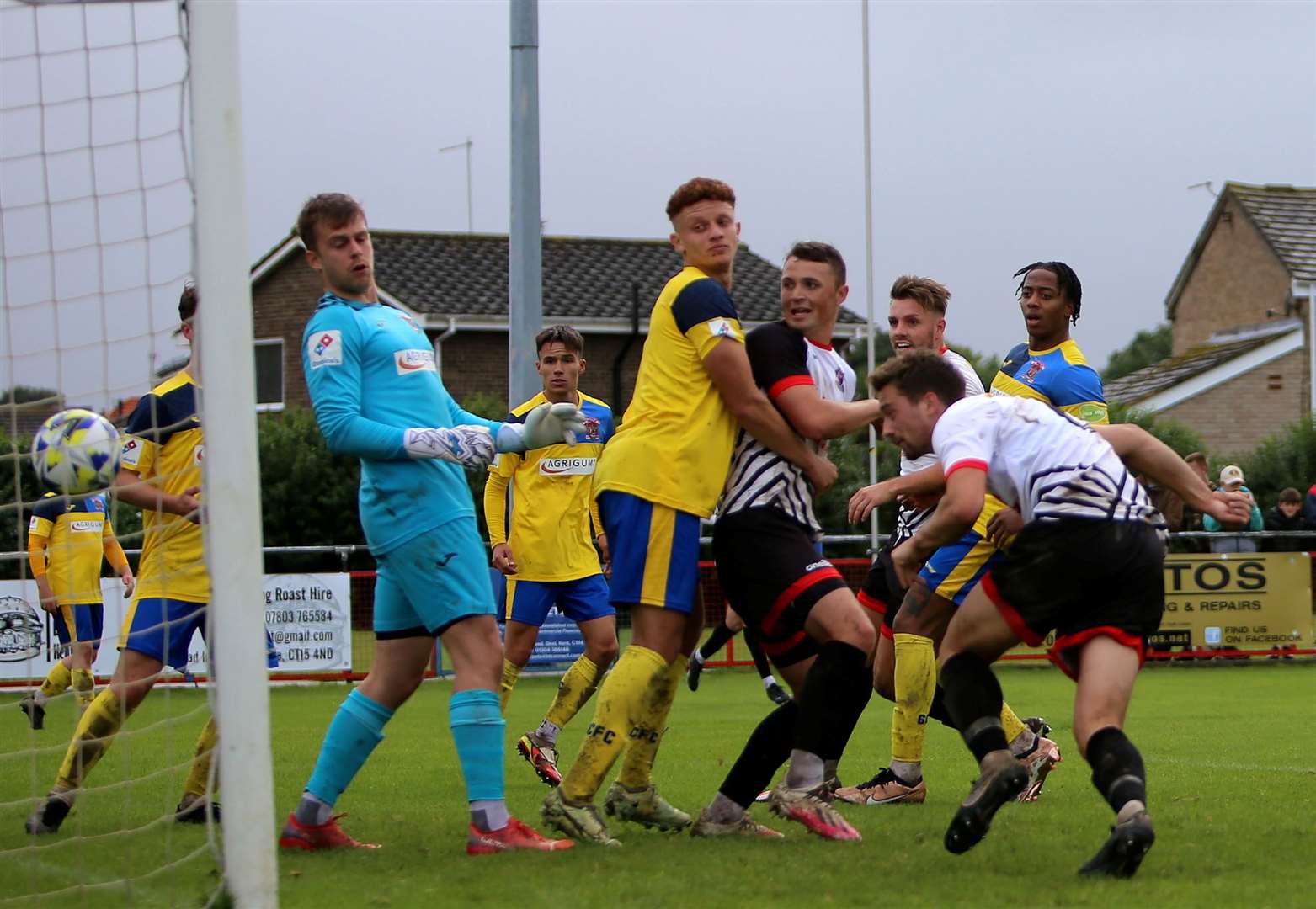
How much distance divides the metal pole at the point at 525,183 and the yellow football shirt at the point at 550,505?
3940mm

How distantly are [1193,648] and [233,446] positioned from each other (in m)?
14.8

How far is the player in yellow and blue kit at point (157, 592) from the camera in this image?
6473 millimetres

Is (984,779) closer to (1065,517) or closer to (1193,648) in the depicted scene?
(1065,517)

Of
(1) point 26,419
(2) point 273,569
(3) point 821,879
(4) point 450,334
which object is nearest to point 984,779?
(3) point 821,879

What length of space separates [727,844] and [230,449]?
7.99 feet

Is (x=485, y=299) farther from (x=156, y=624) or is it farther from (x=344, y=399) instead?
(x=344, y=399)

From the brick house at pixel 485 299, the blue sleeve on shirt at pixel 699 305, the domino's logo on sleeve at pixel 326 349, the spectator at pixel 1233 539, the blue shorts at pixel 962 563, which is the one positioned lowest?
the spectator at pixel 1233 539

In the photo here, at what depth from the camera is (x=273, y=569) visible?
18750 millimetres

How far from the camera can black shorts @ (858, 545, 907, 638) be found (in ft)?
23.2

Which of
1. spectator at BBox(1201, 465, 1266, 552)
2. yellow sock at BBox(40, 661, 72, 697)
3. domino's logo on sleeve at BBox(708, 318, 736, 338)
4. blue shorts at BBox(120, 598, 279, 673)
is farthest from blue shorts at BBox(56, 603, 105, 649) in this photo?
spectator at BBox(1201, 465, 1266, 552)

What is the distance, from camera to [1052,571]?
5.27 m

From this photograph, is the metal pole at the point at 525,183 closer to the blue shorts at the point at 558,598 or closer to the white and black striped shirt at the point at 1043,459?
the blue shorts at the point at 558,598

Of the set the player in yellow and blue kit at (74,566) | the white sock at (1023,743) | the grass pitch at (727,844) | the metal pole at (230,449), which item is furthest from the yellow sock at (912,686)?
the player in yellow and blue kit at (74,566)

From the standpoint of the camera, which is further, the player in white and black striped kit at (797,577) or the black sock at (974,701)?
the player in white and black striped kit at (797,577)
